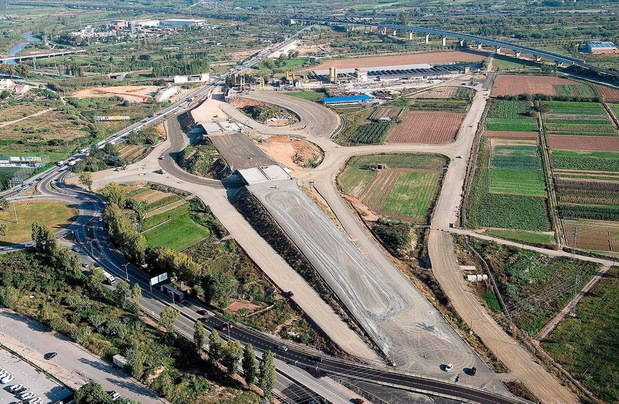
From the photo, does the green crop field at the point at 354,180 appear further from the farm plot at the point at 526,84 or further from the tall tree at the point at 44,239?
the farm plot at the point at 526,84

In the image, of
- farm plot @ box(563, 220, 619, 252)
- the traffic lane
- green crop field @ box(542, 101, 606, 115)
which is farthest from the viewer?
green crop field @ box(542, 101, 606, 115)

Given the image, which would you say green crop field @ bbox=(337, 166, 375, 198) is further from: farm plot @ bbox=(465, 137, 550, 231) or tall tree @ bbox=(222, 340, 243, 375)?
tall tree @ bbox=(222, 340, 243, 375)

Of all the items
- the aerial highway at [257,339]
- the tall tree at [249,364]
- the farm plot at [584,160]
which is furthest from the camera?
the farm plot at [584,160]

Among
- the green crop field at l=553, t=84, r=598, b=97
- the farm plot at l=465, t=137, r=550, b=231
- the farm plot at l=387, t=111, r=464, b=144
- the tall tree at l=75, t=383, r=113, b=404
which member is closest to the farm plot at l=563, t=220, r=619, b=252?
the farm plot at l=465, t=137, r=550, b=231

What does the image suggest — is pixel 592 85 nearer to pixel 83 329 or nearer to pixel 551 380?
pixel 551 380

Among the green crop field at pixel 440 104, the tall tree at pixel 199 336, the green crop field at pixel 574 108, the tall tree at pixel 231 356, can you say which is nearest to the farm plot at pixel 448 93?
the green crop field at pixel 440 104

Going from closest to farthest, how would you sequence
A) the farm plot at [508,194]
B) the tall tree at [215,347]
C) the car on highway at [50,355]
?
the tall tree at [215,347] → the car on highway at [50,355] → the farm plot at [508,194]
